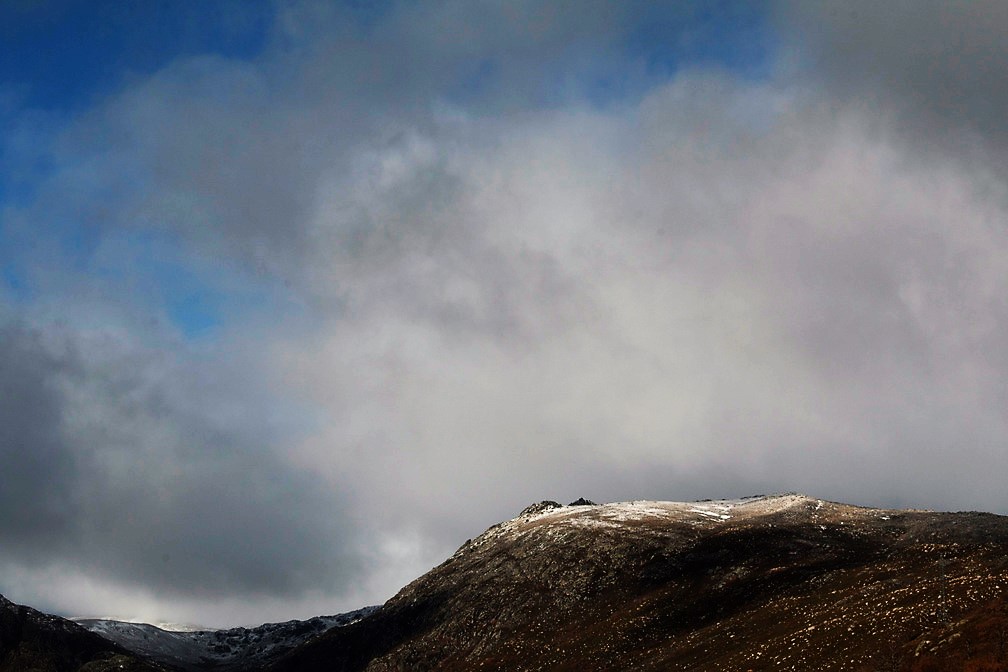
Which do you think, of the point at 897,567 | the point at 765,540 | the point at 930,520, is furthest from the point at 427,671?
the point at 930,520

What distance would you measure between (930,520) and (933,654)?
80816 millimetres

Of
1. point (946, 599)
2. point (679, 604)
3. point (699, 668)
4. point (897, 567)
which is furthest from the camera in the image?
point (679, 604)

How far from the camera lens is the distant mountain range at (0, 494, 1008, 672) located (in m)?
75.4

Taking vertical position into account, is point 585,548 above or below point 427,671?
above

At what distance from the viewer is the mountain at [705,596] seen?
75.4 meters

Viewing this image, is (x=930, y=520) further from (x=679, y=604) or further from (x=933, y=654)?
(x=933, y=654)

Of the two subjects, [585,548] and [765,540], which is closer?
[765,540]

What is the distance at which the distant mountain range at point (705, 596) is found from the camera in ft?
247

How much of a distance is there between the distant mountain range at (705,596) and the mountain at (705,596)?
29 cm

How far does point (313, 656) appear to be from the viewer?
587 ft

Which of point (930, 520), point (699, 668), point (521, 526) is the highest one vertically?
point (521, 526)

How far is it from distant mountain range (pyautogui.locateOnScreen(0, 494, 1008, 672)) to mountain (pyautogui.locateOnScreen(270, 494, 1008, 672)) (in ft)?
0.94

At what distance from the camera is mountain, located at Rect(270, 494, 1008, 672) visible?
247 ft

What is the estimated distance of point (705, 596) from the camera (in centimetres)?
12194
